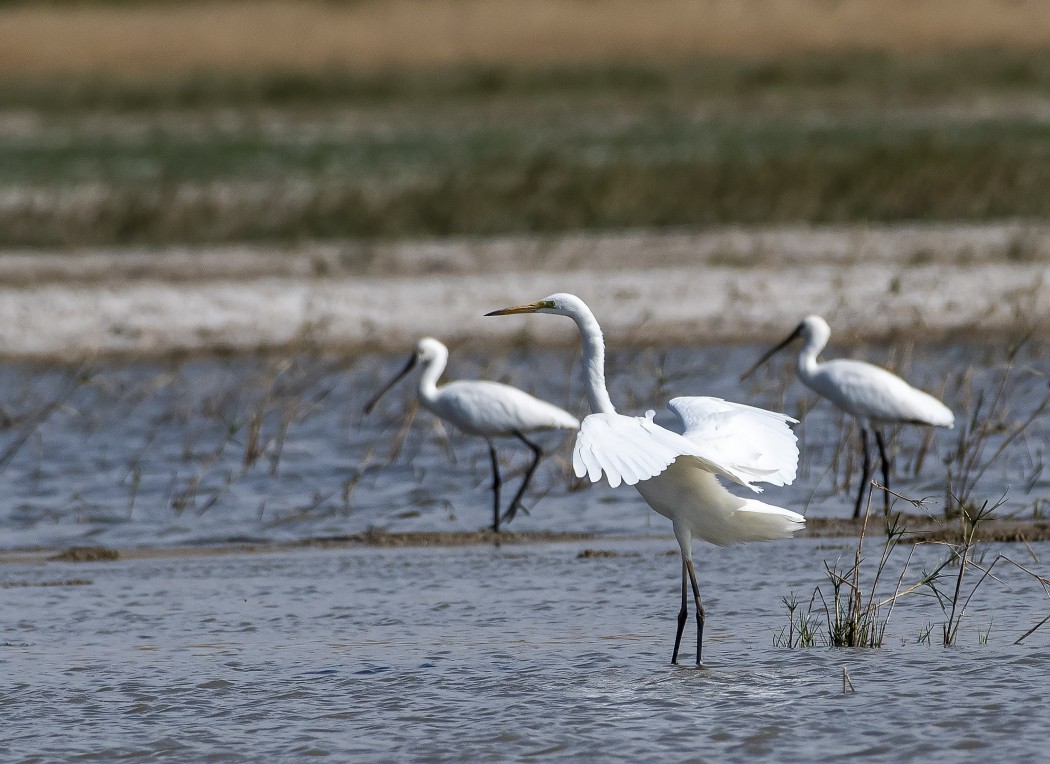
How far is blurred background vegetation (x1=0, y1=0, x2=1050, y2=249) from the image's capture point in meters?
21.2

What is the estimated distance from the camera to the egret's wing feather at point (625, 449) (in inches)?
247

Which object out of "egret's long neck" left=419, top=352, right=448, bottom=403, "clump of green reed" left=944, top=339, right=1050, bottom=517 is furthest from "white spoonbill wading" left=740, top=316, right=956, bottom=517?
"egret's long neck" left=419, top=352, right=448, bottom=403

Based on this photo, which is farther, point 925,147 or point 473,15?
point 473,15

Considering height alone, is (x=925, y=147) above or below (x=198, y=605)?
above

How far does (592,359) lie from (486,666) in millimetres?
1374

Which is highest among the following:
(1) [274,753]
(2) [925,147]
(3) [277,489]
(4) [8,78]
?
(4) [8,78]

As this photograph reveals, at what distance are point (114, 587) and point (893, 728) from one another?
13.3 ft

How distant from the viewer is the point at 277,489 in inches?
432

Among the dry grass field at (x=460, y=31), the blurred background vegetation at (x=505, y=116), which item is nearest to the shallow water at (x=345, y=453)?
the blurred background vegetation at (x=505, y=116)

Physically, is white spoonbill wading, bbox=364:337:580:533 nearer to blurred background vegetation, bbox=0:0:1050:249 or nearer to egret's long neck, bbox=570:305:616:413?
egret's long neck, bbox=570:305:616:413

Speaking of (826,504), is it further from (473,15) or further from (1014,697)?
(473,15)

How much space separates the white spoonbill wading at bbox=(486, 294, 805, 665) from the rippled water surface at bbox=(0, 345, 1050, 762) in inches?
18.3

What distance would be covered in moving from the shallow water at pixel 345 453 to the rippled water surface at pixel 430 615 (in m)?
0.03

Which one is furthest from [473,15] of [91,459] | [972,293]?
[91,459]
